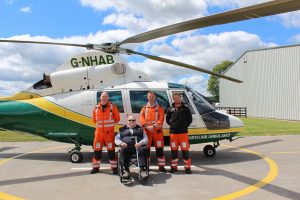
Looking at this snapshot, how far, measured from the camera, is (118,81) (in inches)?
352

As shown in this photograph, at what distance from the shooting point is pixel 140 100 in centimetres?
862

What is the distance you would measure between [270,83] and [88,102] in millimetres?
27797

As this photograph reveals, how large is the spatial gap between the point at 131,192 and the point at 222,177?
7.09 feet

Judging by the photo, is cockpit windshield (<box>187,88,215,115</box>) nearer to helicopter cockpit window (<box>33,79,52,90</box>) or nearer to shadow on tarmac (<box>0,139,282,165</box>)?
shadow on tarmac (<box>0,139,282,165</box>)

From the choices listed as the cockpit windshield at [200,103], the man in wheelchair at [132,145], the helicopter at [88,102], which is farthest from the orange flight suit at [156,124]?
the cockpit windshield at [200,103]

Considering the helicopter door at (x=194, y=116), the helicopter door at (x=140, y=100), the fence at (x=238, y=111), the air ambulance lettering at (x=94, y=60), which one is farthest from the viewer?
the fence at (x=238, y=111)

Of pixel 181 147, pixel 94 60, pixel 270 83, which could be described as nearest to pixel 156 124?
pixel 181 147

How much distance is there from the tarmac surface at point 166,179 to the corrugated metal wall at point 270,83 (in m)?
21.2

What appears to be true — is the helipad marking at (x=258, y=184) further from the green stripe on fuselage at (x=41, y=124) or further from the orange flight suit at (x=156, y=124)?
the green stripe on fuselage at (x=41, y=124)

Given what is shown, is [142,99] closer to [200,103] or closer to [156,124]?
[156,124]

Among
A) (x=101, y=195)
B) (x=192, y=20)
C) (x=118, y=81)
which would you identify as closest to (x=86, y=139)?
(x=118, y=81)

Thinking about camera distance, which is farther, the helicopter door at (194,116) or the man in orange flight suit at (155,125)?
the helicopter door at (194,116)

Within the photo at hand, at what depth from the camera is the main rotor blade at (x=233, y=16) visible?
12.0ft

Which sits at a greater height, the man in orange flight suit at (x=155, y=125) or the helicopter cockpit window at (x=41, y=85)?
the helicopter cockpit window at (x=41, y=85)
